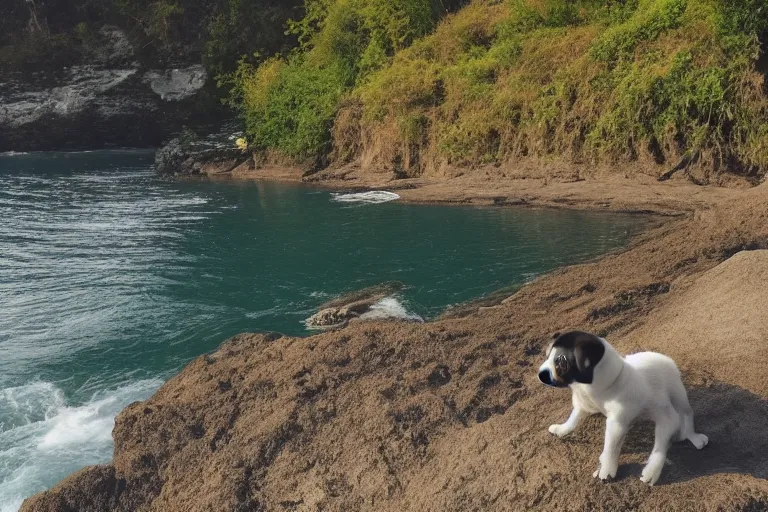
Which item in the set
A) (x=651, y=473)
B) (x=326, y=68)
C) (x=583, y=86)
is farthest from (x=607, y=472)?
(x=326, y=68)

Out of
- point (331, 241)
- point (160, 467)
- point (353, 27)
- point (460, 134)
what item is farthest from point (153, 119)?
point (160, 467)

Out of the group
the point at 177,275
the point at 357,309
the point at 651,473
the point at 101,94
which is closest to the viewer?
the point at 651,473

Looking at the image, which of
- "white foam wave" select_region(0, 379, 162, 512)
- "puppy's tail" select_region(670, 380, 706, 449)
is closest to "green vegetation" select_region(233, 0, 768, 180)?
"puppy's tail" select_region(670, 380, 706, 449)

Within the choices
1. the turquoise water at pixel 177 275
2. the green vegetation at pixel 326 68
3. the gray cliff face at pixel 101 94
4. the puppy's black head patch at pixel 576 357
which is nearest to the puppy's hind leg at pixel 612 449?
the puppy's black head patch at pixel 576 357

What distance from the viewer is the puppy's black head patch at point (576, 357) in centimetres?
370

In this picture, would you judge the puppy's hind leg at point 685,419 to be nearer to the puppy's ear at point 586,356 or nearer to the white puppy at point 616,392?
the white puppy at point 616,392

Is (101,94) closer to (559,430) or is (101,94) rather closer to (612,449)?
(559,430)

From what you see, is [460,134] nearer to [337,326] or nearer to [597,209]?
[597,209]

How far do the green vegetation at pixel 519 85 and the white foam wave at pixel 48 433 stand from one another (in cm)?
1335

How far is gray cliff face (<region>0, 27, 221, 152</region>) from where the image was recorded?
3372 cm

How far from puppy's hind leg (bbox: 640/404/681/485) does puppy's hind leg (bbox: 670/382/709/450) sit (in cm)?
Result: 9

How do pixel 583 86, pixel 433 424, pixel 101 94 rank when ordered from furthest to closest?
1. pixel 101 94
2. pixel 583 86
3. pixel 433 424

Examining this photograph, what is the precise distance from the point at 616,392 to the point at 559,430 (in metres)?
0.56

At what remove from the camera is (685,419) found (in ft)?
13.3
